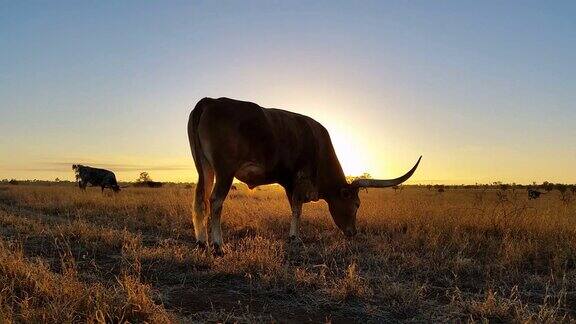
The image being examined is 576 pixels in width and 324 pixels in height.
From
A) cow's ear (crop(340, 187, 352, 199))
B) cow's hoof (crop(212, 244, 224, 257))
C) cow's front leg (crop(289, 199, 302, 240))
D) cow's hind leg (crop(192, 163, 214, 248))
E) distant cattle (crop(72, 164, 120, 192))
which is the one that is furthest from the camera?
distant cattle (crop(72, 164, 120, 192))

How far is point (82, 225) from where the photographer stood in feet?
25.8

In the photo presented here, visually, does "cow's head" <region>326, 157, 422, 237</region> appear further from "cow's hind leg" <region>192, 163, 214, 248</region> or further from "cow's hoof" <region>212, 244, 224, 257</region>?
"cow's hoof" <region>212, 244, 224, 257</region>

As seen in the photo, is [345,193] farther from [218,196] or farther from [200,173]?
[218,196]

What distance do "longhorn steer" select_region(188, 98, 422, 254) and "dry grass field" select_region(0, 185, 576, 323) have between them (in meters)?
0.61

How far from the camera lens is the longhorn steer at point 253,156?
6680 mm

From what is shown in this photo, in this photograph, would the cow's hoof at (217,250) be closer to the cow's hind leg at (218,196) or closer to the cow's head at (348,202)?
the cow's hind leg at (218,196)

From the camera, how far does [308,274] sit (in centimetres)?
499

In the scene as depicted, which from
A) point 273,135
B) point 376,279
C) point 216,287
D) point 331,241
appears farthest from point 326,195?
point 216,287

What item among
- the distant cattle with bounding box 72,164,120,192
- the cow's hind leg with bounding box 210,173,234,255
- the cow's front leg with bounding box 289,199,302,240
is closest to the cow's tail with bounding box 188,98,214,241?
the cow's hind leg with bounding box 210,173,234,255

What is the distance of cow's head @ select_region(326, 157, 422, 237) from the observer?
894cm

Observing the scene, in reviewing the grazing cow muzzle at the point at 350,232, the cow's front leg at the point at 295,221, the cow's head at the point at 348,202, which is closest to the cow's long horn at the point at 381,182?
the cow's head at the point at 348,202

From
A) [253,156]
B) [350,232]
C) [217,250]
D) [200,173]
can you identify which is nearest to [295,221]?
[350,232]

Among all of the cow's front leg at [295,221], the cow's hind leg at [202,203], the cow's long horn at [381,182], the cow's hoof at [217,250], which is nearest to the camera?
the cow's hoof at [217,250]

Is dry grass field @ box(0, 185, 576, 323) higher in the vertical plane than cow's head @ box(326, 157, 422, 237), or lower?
lower
